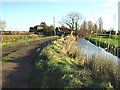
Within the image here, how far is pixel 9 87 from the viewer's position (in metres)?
11.3

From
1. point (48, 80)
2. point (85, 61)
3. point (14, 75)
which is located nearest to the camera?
point (48, 80)

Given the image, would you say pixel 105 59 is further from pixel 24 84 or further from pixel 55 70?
pixel 24 84

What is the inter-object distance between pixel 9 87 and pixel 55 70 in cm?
A: 211

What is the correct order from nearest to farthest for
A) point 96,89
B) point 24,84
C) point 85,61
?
point 96,89, point 24,84, point 85,61

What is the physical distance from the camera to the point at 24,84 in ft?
39.1

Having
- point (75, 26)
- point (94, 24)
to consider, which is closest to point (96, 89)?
point (75, 26)

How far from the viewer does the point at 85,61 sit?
17.3 m

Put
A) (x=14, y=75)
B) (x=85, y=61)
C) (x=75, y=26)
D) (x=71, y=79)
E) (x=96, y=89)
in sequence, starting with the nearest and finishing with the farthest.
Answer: (x=96, y=89) < (x=71, y=79) < (x=14, y=75) < (x=85, y=61) < (x=75, y=26)

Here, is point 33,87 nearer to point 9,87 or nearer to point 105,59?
point 9,87

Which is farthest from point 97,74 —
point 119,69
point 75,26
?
point 75,26

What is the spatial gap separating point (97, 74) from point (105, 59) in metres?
2.15

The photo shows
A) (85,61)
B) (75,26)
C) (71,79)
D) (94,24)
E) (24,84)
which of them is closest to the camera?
(71,79)

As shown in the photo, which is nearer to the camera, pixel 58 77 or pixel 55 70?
pixel 58 77

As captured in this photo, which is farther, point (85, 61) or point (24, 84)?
point (85, 61)
